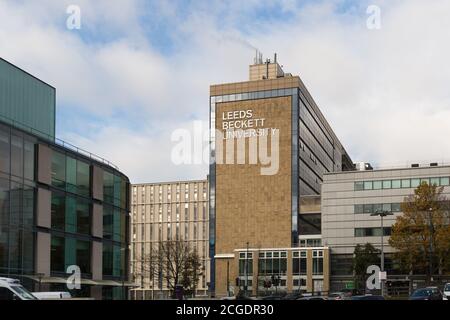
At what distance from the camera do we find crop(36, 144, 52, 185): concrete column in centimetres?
5272

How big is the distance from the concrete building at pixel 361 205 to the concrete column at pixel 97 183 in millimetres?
52970

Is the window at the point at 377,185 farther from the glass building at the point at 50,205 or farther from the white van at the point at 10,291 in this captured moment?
the white van at the point at 10,291

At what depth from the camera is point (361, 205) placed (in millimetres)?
106875

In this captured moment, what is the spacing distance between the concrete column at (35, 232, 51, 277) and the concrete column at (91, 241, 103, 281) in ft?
25.4

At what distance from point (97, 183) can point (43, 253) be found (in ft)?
36.5

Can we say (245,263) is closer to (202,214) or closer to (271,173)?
(271,173)

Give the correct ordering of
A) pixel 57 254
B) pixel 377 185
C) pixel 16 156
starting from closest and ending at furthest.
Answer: pixel 16 156 → pixel 57 254 → pixel 377 185

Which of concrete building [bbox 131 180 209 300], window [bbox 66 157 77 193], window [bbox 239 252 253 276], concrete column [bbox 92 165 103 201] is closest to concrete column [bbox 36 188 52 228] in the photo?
window [bbox 66 157 77 193]

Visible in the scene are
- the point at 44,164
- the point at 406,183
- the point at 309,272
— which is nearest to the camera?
the point at 44,164

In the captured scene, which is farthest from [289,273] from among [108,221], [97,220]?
[97,220]

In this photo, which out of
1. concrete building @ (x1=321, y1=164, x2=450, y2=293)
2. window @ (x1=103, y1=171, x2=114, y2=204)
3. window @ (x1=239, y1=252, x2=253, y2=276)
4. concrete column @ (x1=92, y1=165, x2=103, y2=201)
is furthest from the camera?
window @ (x1=239, y1=252, x2=253, y2=276)

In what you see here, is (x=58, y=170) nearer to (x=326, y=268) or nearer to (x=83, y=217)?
(x=83, y=217)

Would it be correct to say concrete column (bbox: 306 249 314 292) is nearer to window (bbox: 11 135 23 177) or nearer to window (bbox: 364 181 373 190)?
window (bbox: 364 181 373 190)
